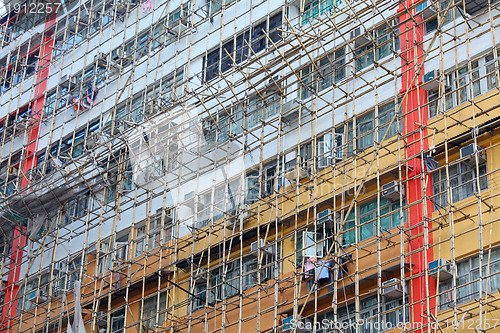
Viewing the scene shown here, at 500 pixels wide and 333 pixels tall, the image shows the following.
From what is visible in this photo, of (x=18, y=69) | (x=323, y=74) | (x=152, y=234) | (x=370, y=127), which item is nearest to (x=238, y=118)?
(x=323, y=74)

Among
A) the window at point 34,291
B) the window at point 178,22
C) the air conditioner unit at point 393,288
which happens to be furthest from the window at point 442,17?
the window at point 34,291

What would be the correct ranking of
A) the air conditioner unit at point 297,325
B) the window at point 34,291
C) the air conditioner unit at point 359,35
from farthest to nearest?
1. the window at point 34,291
2. the air conditioner unit at point 359,35
3. the air conditioner unit at point 297,325

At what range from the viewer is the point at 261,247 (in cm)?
1166

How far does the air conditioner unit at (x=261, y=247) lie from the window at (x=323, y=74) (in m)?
2.32

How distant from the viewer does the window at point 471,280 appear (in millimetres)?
9445

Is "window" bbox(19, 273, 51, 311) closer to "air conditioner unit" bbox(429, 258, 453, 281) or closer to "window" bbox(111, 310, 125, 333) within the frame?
"window" bbox(111, 310, 125, 333)

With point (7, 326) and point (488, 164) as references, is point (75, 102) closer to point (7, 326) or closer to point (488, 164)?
point (7, 326)

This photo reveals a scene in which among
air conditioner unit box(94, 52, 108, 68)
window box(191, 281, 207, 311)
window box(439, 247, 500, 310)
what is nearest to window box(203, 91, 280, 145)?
window box(191, 281, 207, 311)

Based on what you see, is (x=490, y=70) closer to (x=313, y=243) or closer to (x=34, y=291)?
(x=313, y=243)

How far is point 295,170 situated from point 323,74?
1766 millimetres

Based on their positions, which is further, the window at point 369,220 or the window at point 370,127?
the window at point 370,127

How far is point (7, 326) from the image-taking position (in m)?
15.5

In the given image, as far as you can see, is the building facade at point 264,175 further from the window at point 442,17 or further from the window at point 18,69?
the window at point 18,69

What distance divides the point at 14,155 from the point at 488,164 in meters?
11.4
